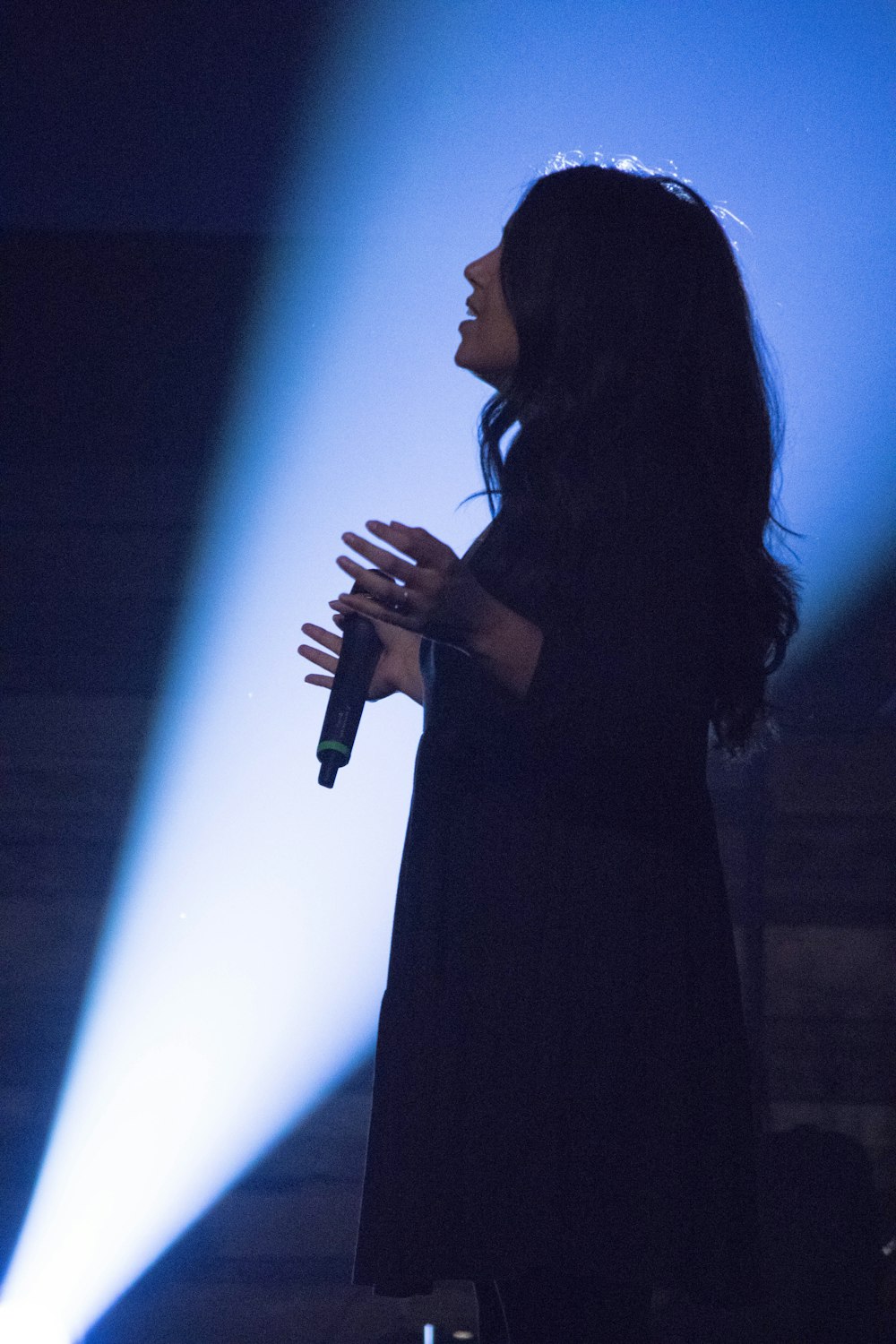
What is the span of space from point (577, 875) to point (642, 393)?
0.38 metres

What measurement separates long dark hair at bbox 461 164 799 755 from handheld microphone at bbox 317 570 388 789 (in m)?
0.20

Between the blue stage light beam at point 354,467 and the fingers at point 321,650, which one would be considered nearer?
the fingers at point 321,650

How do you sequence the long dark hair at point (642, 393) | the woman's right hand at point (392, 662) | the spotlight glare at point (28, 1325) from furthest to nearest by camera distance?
the spotlight glare at point (28, 1325)
the woman's right hand at point (392, 662)
the long dark hair at point (642, 393)

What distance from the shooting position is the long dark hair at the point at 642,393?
0.93 m

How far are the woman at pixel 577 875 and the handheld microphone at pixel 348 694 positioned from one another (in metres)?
0.14

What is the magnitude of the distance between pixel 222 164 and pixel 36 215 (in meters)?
0.55

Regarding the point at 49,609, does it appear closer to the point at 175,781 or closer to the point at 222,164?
the point at 175,781

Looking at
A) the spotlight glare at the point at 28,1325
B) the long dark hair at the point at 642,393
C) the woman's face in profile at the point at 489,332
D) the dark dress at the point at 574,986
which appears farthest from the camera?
the spotlight glare at the point at 28,1325

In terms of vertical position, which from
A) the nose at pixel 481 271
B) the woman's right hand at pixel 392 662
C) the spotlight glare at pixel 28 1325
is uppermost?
the nose at pixel 481 271

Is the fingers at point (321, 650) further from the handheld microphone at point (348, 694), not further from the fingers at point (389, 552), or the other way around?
the fingers at point (389, 552)

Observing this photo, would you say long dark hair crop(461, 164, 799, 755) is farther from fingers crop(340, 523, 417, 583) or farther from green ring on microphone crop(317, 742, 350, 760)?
green ring on microphone crop(317, 742, 350, 760)

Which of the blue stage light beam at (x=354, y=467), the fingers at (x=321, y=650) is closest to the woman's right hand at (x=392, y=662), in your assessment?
the fingers at (x=321, y=650)

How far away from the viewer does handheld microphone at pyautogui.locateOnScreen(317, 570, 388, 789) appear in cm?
106

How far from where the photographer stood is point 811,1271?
1998 mm
